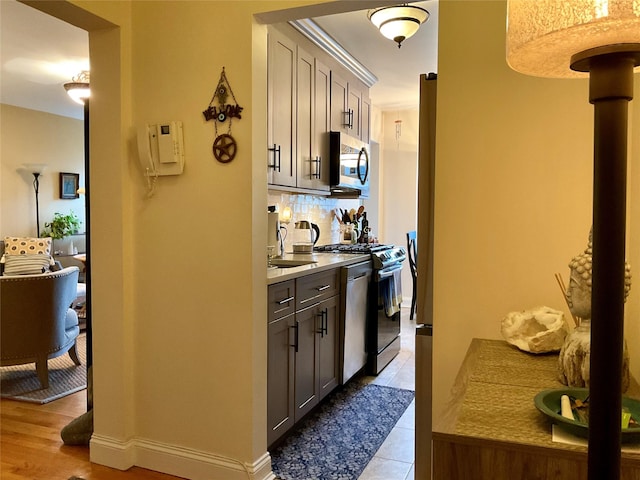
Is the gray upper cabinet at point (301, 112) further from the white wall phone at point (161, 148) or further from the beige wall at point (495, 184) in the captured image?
the beige wall at point (495, 184)

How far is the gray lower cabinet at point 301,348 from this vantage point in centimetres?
256

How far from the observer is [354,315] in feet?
11.8

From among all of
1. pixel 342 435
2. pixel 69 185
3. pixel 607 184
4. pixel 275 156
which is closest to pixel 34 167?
pixel 69 185

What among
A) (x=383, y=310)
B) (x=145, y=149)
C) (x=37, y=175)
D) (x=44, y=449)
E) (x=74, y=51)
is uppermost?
(x=74, y=51)

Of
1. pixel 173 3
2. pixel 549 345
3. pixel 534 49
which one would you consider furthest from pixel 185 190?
pixel 534 49

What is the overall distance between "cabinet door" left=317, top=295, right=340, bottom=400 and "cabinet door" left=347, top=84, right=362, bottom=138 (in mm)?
1838

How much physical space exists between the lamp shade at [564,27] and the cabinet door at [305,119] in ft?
9.67

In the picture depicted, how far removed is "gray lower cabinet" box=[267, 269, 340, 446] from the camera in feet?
8.39

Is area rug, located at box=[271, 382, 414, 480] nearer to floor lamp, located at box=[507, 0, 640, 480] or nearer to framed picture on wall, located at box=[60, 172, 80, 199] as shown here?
floor lamp, located at box=[507, 0, 640, 480]

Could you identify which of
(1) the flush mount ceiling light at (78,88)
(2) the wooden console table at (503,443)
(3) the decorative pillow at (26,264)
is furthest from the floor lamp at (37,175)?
(2) the wooden console table at (503,443)

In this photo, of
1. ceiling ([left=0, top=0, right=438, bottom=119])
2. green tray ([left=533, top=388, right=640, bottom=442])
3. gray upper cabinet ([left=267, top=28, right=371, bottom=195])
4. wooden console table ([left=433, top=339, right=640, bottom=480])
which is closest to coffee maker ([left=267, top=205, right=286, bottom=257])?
gray upper cabinet ([left=267, top=28, right=371, bottom=195])

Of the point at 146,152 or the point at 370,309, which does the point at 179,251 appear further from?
the point at 370,309

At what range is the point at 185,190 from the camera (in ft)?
7.68

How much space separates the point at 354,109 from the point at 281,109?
1.48 metres
